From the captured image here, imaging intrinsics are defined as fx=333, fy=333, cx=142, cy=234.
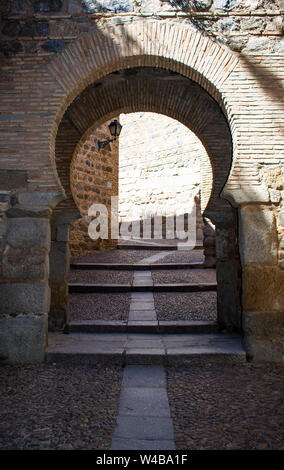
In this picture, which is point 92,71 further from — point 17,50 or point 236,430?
point 236,430

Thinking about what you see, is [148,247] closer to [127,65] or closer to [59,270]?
[59,270]

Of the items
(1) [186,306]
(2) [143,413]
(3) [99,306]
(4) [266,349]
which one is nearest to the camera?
(2) [143,413]

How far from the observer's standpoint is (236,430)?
2123mm

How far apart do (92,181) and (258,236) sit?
8.16 meters

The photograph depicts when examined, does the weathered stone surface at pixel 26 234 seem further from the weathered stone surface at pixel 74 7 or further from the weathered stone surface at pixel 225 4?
the weathered stone surface at pixel 225 4

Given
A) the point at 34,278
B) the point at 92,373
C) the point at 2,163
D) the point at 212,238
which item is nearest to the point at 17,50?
the point at 2,163

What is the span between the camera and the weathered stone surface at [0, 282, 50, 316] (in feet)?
11.1

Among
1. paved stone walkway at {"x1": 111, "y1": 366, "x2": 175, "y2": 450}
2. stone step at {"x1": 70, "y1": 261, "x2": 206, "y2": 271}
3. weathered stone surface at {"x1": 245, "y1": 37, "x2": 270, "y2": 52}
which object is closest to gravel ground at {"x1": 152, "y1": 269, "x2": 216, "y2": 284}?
stone step at {"x1": 70, "y1": 261, "x2": 206, "y2": 271}

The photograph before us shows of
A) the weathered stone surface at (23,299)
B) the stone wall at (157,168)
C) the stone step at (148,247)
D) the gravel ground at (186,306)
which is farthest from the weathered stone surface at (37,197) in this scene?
the stone wall at (157,168)

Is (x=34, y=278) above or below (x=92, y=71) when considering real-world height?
below

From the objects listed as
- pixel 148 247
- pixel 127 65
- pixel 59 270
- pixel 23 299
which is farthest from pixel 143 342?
pixel 148 247

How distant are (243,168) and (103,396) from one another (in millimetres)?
2502

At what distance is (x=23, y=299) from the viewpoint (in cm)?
339

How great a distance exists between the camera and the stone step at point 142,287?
7.00m
